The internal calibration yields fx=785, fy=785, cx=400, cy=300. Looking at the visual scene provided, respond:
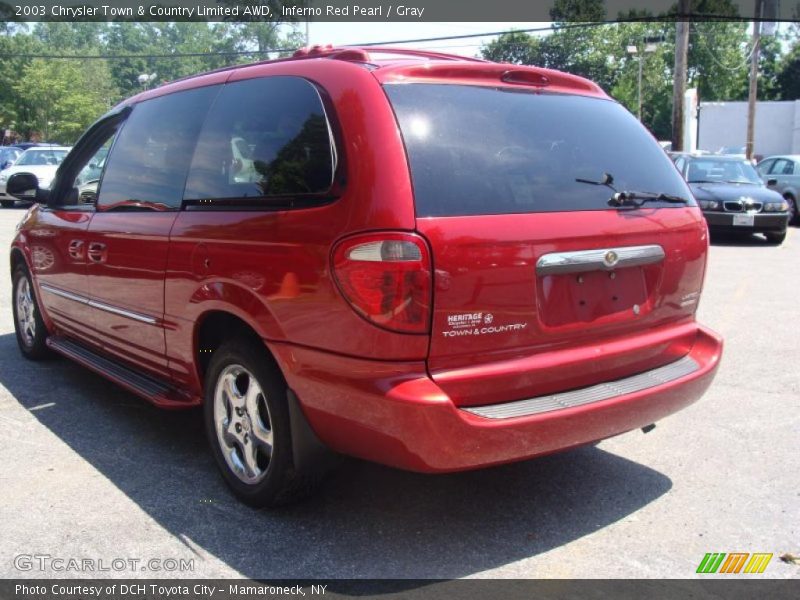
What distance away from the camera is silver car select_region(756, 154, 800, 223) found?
55.8 ft

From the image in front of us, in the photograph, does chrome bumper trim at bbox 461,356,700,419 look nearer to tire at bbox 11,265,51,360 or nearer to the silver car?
tire at bbox 11,265,51,360

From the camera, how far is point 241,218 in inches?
131

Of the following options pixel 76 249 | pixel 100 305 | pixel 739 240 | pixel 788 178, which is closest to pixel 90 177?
pixel 76 249

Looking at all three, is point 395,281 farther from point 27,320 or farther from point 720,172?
point 720,172

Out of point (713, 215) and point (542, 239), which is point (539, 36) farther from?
point (542, 239)

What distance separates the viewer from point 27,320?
596 centimetres

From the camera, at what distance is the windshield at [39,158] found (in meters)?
21.8

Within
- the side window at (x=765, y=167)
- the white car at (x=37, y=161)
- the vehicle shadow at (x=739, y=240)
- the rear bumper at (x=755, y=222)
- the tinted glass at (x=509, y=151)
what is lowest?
the vehicle shadow at (x=739, y=240)

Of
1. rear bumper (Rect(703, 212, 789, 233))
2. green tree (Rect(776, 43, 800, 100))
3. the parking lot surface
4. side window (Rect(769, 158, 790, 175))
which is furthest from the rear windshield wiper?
green tree (Rect(776, 43, 800, 100))

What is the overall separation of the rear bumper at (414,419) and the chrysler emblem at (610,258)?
0.53 meters

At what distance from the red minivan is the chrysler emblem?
1 centimetres

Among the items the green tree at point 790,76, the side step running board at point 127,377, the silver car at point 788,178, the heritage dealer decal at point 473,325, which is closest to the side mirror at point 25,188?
the side step running board at point 127,377

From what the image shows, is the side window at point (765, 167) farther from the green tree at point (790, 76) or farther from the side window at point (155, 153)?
the green tree at point (790, 76)

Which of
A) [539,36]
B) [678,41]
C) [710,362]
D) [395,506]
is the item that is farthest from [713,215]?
[539,36]
